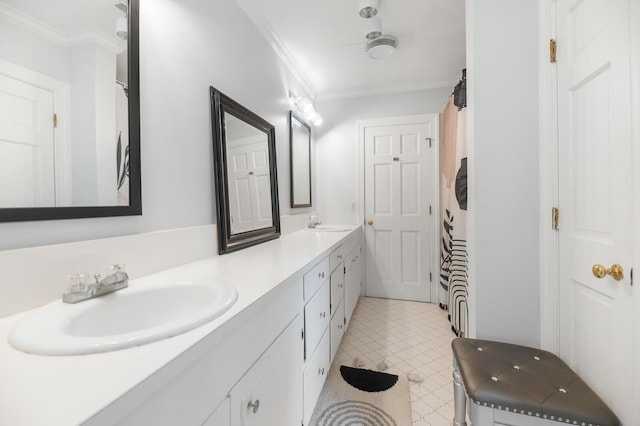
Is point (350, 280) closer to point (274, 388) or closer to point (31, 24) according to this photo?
point (274, 388)

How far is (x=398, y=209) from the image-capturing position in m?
3.07

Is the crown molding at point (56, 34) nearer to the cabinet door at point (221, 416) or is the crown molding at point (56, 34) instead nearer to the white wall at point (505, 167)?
the cabinet door at point (221, 416)

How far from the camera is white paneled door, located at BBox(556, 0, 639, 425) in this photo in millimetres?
788

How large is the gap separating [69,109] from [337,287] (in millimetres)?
1600

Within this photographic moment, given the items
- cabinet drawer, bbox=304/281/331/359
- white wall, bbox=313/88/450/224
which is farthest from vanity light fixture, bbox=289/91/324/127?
cabinet drawer, bbox=304/281/331/359

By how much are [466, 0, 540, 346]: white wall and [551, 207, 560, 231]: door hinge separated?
0.21 feet

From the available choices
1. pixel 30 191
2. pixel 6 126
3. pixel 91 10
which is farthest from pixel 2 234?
pixel 91 10

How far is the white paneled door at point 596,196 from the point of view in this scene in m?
0.79

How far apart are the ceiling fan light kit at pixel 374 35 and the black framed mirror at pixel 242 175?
3.05 feet

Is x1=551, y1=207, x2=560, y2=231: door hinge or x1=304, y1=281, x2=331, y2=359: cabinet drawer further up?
x1=551, y1=207, x2=560, y2=231: door hinge

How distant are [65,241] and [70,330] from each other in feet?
0.97

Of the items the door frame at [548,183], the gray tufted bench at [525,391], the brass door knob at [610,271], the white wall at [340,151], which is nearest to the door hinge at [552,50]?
the door frame at [548,183]

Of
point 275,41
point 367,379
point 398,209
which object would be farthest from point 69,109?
point 398,209

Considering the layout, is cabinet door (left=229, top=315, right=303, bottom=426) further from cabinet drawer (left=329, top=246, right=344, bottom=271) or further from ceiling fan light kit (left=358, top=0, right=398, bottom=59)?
ceiling fan light kit (left=358, top=0, right=398, bottom=59)
